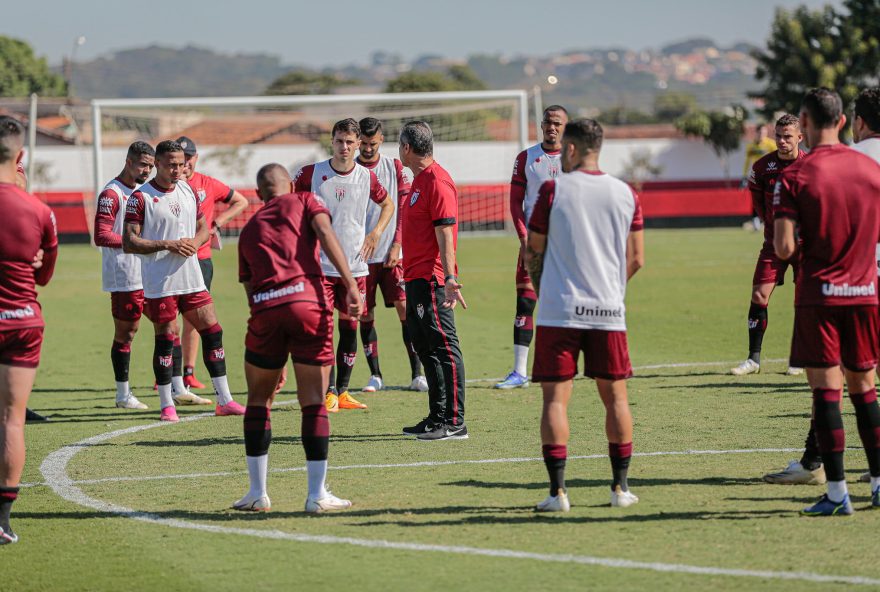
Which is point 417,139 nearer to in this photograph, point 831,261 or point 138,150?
point 138,150

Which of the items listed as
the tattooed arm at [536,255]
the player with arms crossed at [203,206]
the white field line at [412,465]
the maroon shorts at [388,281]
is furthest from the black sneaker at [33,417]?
the tattooed arm at [536,255]

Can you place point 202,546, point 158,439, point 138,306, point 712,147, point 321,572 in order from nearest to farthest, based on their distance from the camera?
point 321,572
point 202,546
point 158,439
point 138,306
point 712,147

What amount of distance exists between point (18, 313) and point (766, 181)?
24.9 ft

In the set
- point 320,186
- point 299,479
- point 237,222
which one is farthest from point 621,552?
point 237,222

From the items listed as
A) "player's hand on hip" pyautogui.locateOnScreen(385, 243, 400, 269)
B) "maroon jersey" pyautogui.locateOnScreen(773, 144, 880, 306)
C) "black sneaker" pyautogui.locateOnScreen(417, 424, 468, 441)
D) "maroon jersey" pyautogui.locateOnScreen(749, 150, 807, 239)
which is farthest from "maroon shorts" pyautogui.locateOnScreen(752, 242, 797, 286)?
"maroon jersey" pyautogui.locateOnScreen(773, 144, 880, 306)

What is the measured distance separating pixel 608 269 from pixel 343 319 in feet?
16.9

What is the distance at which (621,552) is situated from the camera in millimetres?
6316

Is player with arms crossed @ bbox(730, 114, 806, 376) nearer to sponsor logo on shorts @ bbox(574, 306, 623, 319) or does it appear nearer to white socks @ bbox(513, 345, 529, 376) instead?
white socks @ bbox(513, 345, 529, 376)

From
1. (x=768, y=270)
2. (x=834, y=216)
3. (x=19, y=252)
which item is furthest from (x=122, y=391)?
(x=834, y=216)

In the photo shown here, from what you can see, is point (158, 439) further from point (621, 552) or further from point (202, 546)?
point (621, 552)

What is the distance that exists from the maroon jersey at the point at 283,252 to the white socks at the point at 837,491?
10.2ft

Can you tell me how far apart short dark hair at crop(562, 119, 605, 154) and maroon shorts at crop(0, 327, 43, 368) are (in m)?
3.19

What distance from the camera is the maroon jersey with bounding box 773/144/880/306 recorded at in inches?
272

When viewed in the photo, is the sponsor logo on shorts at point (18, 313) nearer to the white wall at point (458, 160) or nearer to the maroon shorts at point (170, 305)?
the maroon shorts at point (170, 305)
